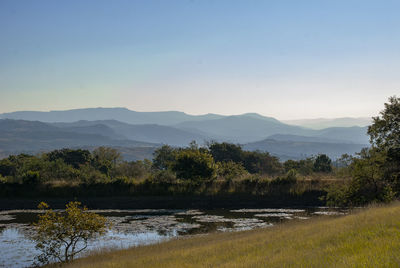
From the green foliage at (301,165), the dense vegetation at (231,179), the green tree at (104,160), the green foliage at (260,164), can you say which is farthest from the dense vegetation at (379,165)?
the green foliage at (260,164)

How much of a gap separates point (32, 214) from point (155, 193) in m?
12.4

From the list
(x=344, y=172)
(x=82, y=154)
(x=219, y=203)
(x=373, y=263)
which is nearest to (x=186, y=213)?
(x=219, y=203)

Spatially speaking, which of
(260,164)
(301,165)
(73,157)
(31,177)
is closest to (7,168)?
(73,157)

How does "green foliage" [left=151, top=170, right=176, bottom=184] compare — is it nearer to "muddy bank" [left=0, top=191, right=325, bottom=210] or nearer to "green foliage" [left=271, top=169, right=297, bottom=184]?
"muddy bank" [left=0, top=191, right=325, bottom=210]

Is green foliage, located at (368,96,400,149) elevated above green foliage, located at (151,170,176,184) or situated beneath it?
elevated above

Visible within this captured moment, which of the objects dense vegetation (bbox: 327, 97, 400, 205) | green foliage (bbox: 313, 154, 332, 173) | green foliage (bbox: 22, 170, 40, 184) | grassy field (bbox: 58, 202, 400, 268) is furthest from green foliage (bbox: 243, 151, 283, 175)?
grassy field (bbox: 58, 202, 400, 268)

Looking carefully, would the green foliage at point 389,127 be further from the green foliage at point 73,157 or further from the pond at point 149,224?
the green foliage at point 73,157

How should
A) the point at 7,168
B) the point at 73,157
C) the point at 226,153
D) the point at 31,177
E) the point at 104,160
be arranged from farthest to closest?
1. the point at 226,153
2. the point at 73,157
3. the point at 7,168
4. the point at 104,160
5. the point at 31,177

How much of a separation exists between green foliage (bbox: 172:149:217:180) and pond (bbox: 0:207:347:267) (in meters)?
6.56

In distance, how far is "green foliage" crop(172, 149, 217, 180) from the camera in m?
43.7

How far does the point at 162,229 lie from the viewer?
2830 centimetres

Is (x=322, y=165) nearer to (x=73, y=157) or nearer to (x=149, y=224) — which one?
(x=149, y=224)

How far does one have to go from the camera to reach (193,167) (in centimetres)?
4369

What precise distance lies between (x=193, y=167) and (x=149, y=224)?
14294 millimetres
